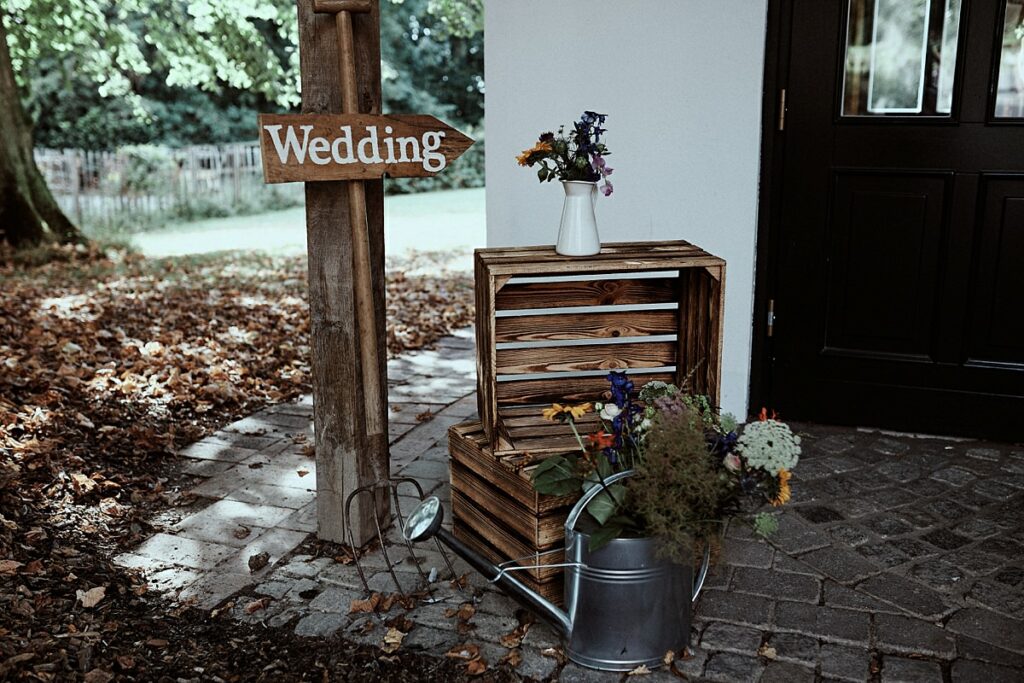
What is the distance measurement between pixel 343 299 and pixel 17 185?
779 cm

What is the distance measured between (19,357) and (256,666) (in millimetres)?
3483

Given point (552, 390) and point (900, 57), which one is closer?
point (552, 390)

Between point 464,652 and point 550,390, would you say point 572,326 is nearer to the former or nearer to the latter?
point 550,390

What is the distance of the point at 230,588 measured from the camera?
3.19 metres

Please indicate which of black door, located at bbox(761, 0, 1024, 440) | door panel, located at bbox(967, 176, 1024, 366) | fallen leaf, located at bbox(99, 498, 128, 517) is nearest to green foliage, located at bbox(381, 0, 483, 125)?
black door, located at bbox(761, 0, 1024, 440)

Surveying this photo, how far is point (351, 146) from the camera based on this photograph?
10.1 feet

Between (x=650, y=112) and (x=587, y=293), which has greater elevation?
(x=650, y=112)

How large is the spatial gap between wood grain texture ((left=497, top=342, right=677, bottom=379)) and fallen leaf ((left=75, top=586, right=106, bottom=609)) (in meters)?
1.55

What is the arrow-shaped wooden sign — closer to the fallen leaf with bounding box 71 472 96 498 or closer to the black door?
the fallen leaf with bounding box 71 472 96 498

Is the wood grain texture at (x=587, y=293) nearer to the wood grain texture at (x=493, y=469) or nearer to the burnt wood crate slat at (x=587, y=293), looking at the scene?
the burnt wood crate slat at (x=587, y=293)

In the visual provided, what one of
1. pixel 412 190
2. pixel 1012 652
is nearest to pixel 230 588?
pixel 1012 652

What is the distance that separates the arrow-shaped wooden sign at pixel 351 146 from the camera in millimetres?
3004

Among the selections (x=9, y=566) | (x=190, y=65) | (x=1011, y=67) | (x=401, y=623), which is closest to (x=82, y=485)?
(x=9, y=566)

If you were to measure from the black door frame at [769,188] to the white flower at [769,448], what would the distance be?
216 cm
